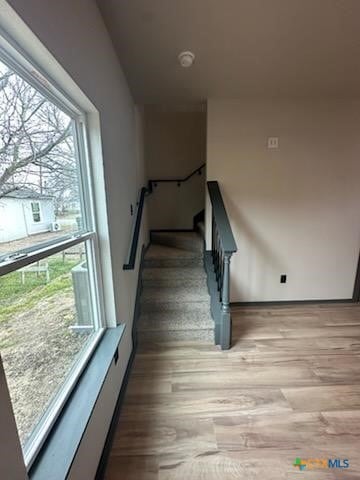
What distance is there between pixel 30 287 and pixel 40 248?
0.51ft

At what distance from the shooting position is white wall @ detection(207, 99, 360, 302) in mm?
2699

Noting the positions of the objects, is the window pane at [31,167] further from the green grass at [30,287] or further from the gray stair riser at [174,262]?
the gray stair riser at [174,262]

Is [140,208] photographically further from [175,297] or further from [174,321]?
[174,321]

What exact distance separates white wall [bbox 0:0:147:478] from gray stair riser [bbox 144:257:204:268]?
48 cm

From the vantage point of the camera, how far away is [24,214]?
872 mm

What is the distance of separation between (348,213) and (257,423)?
8.49ft

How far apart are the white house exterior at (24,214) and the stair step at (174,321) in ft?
5.50

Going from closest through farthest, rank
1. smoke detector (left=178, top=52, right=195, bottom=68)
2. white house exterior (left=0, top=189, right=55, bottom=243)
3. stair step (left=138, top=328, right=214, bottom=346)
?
white house exterior (left=0, top=189, right=55, bottom=243)
smoke detector (left=178, top=52, right=195, bottom=68)
stair step (left=138, top=328, right=214, bottom=346)

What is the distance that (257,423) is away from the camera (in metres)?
1.54

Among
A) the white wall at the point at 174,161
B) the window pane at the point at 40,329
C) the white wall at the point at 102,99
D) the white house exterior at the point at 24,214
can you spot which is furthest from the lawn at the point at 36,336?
the white wall at the point at 174,161

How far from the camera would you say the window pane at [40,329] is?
801 mm

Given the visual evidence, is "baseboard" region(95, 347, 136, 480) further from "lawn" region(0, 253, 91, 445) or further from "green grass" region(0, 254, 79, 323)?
"green grass" region(0, 254, 79, 323)

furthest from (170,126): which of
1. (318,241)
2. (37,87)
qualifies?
Answer: (37,87)
